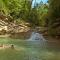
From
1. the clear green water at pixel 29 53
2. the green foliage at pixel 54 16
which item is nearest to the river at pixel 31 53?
the clear green water at pixel 29 53

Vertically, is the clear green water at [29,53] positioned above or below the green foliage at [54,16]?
below

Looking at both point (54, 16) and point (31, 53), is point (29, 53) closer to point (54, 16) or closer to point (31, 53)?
point (31, 53)

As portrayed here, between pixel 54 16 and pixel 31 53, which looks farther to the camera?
pixel 54 16

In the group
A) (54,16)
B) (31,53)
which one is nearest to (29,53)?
(31,53)

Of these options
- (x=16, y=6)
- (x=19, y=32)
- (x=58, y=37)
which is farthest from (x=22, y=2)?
(x=58, y=37)

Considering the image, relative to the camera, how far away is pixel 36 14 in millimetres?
53281

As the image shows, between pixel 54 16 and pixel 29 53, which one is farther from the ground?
pixel 54 16

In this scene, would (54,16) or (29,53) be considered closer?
(29,53)

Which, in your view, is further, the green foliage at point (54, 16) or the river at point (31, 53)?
the green foliage at point (54, 16)

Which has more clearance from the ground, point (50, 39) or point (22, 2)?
point (22, 2)

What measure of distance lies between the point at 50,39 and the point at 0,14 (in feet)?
41.9

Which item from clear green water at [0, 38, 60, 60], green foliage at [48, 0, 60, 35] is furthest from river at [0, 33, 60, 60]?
green foliage at [48, 0, 60, 35]

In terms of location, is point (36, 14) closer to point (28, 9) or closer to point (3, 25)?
point (28, 9)

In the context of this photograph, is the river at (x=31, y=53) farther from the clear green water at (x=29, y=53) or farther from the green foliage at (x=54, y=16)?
the green foliage at (x=54, y=16)
